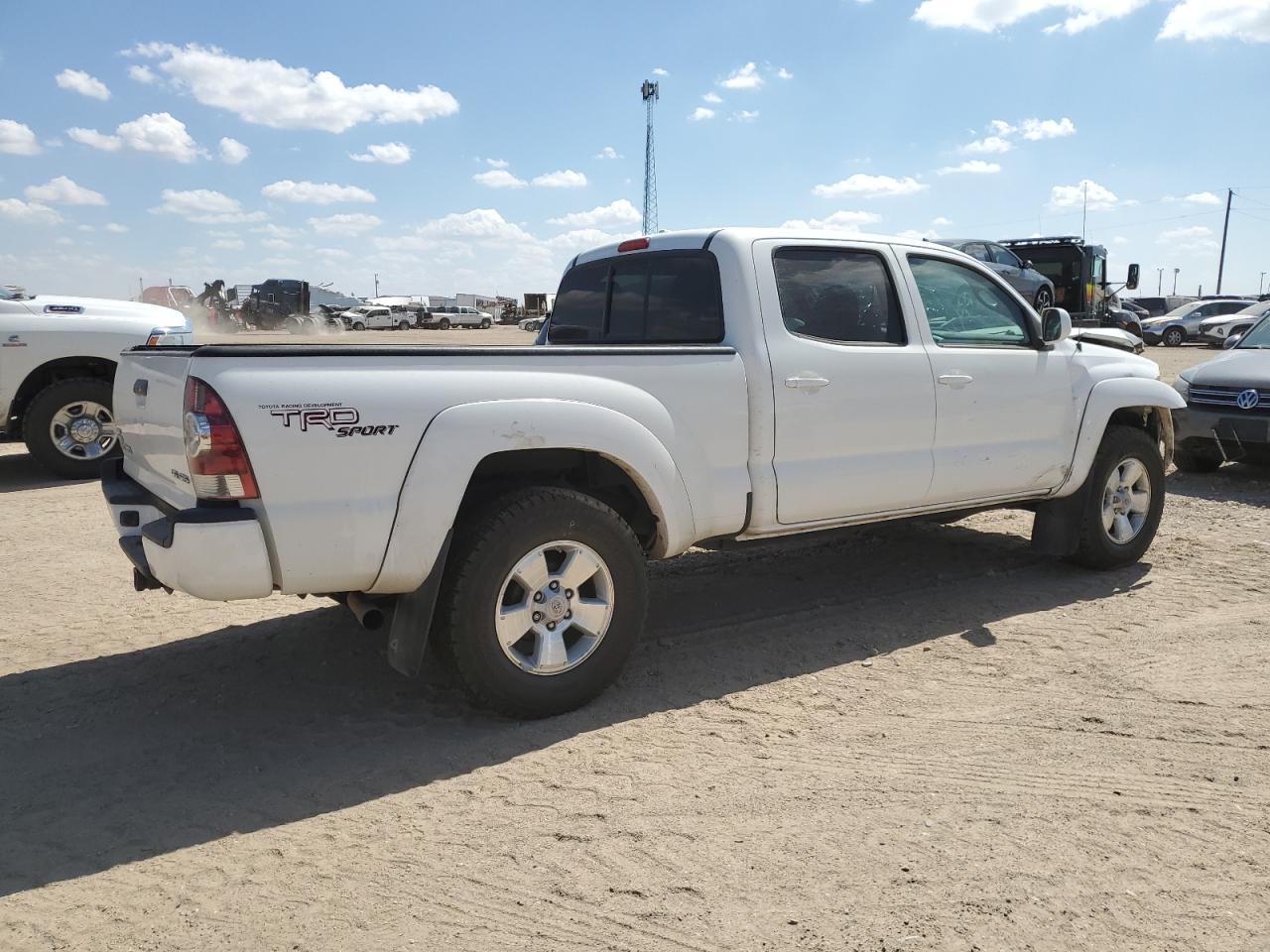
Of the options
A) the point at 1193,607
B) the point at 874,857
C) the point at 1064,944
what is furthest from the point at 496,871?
the point at 1193,607

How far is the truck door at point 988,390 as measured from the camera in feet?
16.5

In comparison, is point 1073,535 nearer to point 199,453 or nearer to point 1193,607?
point 1193,607

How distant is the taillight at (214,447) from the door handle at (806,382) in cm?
224

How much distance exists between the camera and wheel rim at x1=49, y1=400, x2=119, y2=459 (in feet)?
29.2

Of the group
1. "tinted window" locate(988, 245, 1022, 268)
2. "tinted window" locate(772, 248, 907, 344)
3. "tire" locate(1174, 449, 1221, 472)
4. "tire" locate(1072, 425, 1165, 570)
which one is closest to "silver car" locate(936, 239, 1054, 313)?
"tinted window" locate(988, 245, 1022, 268)

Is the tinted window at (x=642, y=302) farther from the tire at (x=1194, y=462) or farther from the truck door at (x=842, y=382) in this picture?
the tire at (x=1194, y=462)

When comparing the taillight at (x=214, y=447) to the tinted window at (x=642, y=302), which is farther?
the tinted window at (x=642, y=302)

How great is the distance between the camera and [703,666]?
14.9ft

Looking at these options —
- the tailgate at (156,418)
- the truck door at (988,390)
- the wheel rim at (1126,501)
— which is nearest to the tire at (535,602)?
the tailgate at (156,418)

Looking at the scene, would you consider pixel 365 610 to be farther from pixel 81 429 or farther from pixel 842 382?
pixel 81 429

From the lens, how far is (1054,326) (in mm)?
5430

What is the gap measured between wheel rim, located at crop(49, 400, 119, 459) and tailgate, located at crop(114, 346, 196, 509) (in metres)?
5.28

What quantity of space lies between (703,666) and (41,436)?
7.06m

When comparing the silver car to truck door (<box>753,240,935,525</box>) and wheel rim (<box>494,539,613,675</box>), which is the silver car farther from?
wheel rim (<box>494,539,613,675</box>)
